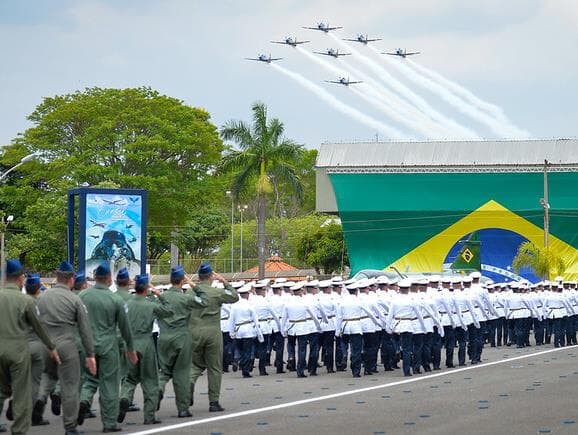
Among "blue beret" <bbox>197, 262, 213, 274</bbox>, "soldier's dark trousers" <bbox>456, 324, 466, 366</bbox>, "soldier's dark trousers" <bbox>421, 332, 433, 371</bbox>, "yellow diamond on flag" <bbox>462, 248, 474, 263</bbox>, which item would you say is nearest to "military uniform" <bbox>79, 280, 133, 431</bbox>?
"blue beret" <bbox>197, 262, 213, 274</bbox>

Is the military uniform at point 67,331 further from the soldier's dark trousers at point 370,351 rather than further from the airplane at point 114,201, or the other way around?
the airplane at point 114,201

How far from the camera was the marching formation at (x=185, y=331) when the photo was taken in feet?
42.1

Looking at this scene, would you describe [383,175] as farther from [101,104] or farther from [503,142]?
[101,104]

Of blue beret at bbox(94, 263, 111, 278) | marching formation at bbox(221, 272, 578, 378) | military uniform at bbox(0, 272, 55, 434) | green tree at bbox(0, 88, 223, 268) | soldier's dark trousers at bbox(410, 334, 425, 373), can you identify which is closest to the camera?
military uniform at bbox(0, 272, 55, 434)

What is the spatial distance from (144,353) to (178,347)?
0.62 metres

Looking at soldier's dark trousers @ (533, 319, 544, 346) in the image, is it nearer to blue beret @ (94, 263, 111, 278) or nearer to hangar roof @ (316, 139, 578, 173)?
blue beret @ (94, 263, 111, 278)

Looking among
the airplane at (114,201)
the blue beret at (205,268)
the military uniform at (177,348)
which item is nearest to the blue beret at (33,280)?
the military uniform at (177,348)

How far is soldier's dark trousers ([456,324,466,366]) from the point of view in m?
23.8

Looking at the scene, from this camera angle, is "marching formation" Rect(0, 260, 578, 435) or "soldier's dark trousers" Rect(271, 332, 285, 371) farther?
"soldier's dark trousers" Rect(271, 332, 285, 371)

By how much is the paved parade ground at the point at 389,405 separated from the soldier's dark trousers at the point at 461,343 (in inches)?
20.0

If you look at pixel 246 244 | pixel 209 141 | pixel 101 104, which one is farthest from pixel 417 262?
pixel 246 244

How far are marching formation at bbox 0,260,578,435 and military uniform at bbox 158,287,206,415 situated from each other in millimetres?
14

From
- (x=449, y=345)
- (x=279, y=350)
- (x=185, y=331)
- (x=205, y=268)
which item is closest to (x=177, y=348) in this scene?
(x=185, y=331)

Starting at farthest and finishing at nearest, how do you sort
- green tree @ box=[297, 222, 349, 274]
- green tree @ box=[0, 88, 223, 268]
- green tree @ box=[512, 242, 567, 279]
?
1. green tree @ box=[297, 222, 349, 274]
2. green tree @ box=[0, 88, 223, 268]
3. green tree @ box=[512, 242, 567, 279]
